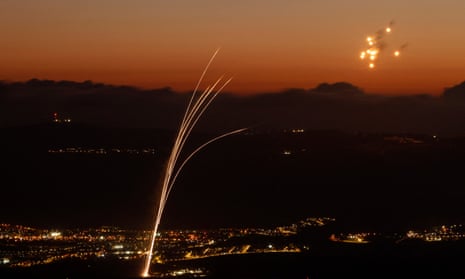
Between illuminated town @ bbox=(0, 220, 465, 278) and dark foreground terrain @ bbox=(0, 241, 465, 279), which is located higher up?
dark foreground terrain @ bbox=(0, 241, 465, 279)

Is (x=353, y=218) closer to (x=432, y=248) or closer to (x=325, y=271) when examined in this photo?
(x=432, y=248)

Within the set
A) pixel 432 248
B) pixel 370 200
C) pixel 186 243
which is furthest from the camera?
pixel 370 200

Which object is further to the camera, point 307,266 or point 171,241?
point 171,241

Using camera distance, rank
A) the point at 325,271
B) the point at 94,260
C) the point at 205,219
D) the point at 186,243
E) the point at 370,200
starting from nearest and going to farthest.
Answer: the point at 325,271 → the point at 94,260 → the point at 186,243 → the point at 205,219 → the point at 370,200

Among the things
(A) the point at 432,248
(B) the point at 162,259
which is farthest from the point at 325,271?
(A) the point at 432,248

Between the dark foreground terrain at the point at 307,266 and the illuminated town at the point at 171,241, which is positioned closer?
the dark foreground terrain at the point at 307,266

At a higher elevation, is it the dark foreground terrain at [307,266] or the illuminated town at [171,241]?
the dark foreground terrain at [307,266]

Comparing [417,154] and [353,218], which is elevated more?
[417,154]

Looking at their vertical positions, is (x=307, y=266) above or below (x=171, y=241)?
above

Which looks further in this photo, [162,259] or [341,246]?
[341,246]

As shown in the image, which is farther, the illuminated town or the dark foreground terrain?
the illuminated town
